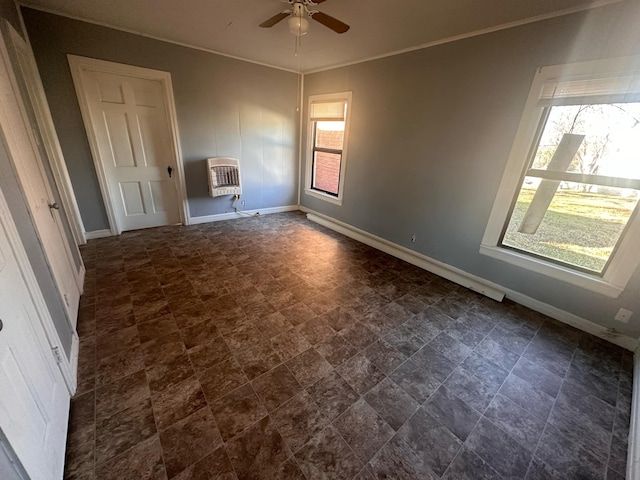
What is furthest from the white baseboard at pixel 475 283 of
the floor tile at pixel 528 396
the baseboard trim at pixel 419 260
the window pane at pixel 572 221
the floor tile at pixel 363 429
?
the floor tile at pixel 363 429

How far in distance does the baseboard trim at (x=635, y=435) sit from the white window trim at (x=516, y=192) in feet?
2.17

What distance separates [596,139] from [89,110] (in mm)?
5113

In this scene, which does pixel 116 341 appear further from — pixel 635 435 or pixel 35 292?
pixel 635 435

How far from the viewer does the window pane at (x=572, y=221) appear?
2.03m

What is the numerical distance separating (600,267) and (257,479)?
2975 mm

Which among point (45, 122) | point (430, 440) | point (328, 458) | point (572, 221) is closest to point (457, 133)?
point (572, 221)

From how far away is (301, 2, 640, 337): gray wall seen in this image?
200 cm

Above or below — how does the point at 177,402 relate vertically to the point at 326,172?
below

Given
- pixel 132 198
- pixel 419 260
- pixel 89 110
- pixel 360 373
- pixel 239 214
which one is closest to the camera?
pixel 360 373

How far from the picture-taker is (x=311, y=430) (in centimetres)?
138

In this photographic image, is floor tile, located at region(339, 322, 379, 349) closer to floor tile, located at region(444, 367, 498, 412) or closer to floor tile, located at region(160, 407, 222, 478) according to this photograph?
floor tile, located at region(444, 367, 498, 412)

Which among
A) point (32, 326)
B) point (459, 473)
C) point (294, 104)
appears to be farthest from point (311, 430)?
point (294, 104)

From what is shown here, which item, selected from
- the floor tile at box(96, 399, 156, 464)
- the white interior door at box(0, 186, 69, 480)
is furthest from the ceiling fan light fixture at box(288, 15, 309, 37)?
the floor tile at box(96, 399, 156, 464)

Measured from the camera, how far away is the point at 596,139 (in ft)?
6.66
